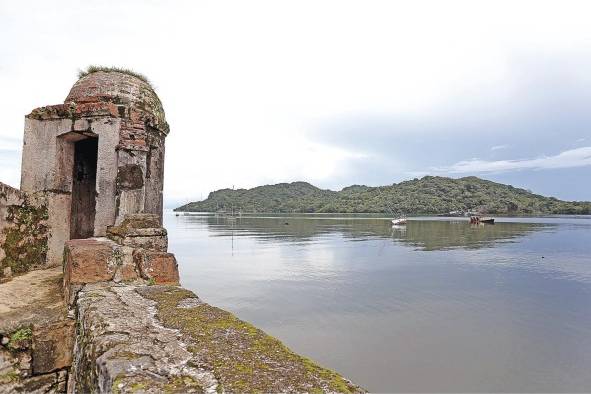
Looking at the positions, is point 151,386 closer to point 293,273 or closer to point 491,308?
point 491,308

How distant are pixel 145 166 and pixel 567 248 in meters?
43.4

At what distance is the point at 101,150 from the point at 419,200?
140 metres

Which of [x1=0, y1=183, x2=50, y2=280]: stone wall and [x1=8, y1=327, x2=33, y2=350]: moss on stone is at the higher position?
[x1=0, y1=183, x2=50, y2=280]: stone wall

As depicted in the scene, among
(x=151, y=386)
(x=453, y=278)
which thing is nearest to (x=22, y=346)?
(x=151, y=386)

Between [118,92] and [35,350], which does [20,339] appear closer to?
[35,350]

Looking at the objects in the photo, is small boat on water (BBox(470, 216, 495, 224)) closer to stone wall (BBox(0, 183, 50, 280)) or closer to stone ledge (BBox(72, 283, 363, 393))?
stone wall (BBox(0, 183, 50, 280))

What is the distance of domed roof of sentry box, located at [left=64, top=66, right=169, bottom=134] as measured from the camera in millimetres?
7117

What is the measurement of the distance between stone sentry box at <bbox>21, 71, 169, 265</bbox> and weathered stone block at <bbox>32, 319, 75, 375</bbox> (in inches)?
119

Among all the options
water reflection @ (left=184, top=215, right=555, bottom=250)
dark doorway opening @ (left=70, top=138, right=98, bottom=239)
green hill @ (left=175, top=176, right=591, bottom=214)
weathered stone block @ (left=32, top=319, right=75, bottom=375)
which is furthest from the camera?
green hill @ (left=175, top=176, right=591, bottom=214)

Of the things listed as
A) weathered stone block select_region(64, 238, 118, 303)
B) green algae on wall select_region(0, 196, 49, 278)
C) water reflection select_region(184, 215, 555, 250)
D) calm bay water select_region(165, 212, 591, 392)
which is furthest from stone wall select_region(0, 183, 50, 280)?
water reflection select_region(184, 215, 555, 250)

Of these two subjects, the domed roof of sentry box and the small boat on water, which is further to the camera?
the small boat on water

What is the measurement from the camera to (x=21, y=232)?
637 centimetres

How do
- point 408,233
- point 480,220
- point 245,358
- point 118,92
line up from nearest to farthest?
point 245,358, point 118,92, point 408,233, point 480,220

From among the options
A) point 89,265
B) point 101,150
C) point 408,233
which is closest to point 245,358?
point 89,265
